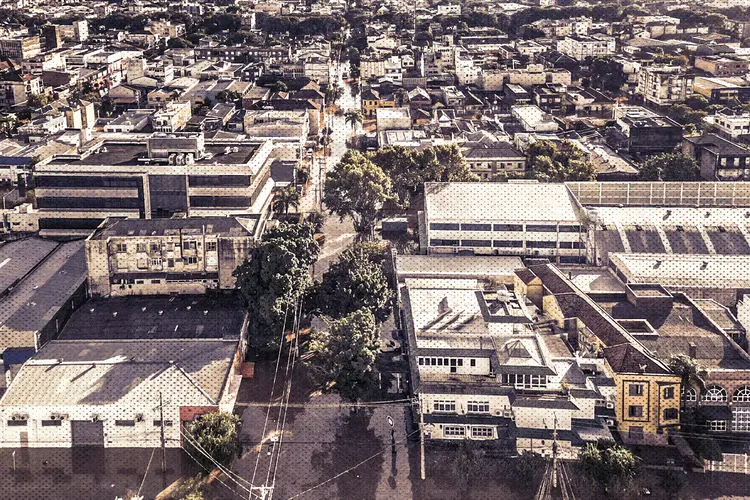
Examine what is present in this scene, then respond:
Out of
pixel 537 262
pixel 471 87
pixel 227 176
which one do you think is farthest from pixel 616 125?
pixel 227 176

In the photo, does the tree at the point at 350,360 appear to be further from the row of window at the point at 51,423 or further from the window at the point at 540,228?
the window at the point at 540,228

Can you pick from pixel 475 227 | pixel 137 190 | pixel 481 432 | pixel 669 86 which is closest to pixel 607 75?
pixel 669 86

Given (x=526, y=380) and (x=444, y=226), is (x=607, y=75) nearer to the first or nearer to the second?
(x=444, y=226)

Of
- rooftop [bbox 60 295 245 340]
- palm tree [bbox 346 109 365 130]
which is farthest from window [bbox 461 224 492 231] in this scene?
palm tree [bbox 346 109 365 130]

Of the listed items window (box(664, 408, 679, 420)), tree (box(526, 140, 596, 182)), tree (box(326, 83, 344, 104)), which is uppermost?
tree (box(326, 83, 344, 104))

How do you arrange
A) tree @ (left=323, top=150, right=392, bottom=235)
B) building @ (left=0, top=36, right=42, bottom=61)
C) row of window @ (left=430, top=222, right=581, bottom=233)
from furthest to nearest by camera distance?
building @ (left=0, top=36, right=42, bottom=61)
tree @ (left=323, top=150, right=392, bottom=235)
row of window @ (left=430, top=222, right=581, bottom=233)

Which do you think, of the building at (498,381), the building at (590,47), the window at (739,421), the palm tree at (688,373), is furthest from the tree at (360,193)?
the building at (590,47)

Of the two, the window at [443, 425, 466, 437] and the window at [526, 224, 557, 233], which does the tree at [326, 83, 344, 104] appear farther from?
the window at [443, 425, 466, 437]
